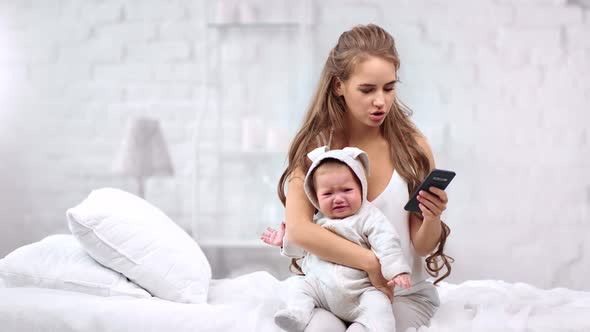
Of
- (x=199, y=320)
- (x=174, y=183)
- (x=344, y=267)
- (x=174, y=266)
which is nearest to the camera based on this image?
(x=344, y=267)

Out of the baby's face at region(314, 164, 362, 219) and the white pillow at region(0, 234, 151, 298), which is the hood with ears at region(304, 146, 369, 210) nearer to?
the baby's face at region(314, 164, 362, 219)

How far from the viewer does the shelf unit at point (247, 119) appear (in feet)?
11.6

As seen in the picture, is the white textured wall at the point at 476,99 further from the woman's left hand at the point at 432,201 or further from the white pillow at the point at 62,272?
the woman's left hand at the point at 432,201

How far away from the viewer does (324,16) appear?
358 cm

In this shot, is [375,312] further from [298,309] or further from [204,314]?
[204,314]

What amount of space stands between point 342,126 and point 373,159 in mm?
124

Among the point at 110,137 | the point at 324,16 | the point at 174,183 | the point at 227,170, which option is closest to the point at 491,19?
the point at 324,16

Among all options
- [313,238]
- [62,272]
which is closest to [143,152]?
[62,272]

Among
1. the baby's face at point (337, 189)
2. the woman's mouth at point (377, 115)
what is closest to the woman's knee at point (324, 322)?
the baby's face at point (337, 189)

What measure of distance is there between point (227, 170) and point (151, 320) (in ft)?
6.01

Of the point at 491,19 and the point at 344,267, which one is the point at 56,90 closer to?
the point at 491,19

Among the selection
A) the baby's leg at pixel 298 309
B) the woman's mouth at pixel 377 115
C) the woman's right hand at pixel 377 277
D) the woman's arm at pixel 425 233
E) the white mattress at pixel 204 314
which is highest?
the woman's mouth at pixel 377 115

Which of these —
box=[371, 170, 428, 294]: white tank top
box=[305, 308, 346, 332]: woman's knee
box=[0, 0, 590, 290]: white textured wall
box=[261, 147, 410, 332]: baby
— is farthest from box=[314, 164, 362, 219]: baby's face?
box=[0, 0, 590, 290]: white textured wall

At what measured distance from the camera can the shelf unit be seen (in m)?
3.54
